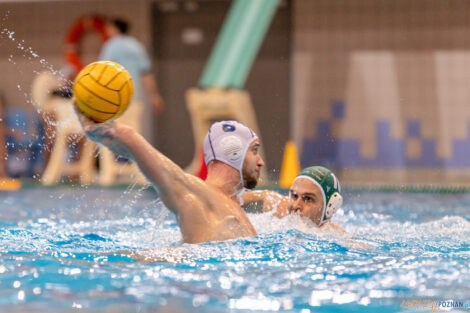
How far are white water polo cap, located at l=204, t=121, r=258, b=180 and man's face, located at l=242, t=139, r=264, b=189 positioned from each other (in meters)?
0.02

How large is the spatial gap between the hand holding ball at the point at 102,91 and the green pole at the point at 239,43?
7.37m

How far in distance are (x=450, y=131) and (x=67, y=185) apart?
657 centimetres

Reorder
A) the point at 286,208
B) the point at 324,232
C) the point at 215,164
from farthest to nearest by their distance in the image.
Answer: the point at 286,208 < the point at 324,232 < the point at 215,164

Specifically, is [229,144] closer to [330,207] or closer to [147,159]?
[147,159]

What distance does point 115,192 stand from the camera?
8141 millimetres

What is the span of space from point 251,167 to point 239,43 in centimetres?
763

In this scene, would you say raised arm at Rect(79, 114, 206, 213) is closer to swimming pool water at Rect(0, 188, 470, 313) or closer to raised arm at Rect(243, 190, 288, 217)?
swimming pool water at Rect(0, 188, 470, 313)

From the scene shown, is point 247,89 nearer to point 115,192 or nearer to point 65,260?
point 115,192

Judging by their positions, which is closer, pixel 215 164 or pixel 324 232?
pixel 215 164

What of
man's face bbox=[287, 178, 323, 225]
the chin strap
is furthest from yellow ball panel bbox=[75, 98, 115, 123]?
the chin strap

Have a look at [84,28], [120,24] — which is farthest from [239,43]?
[84,28]

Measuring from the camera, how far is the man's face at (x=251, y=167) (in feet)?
11.7

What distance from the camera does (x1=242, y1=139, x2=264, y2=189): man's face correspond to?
3.55m

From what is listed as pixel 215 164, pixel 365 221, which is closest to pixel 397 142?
pixel 365 221
